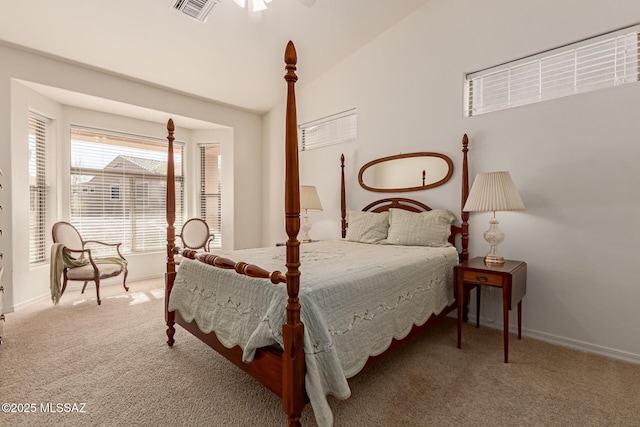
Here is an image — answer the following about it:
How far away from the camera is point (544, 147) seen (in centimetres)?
252

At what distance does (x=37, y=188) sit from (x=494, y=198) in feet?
16.5

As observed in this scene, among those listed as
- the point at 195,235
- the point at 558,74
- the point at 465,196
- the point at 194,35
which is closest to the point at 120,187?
the point at 195,235

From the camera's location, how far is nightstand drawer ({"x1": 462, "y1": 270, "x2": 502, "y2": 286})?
86.2 inches

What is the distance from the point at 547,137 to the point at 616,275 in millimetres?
1165

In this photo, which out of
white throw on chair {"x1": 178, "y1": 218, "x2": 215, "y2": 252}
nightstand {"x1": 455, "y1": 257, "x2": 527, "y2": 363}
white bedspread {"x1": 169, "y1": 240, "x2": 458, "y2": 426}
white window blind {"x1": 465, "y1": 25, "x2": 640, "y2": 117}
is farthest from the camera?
white throw on chair {"x1": 178, "y1": 218, "x2": 215, "y2": 252}

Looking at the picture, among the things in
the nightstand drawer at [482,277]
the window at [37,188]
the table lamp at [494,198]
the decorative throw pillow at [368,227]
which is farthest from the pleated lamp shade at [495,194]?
the window at [37,188]

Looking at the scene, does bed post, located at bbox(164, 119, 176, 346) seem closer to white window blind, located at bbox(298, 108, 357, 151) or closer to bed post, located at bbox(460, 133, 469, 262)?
white window blind, located at bbox(298, 108, 357, 151)

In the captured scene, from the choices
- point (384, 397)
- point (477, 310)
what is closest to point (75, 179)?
point (384, 397)

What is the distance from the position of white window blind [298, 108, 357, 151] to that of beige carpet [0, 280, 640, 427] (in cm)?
268

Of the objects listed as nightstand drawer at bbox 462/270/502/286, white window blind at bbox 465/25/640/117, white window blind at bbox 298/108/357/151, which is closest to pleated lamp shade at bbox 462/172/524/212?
nightstand drawer at bbox 462/270/502/286

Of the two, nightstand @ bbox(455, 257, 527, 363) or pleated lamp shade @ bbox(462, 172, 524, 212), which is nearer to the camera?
nightstand @ bbox(455, 257, 527, 363)

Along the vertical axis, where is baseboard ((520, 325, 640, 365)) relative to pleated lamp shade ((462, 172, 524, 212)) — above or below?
below

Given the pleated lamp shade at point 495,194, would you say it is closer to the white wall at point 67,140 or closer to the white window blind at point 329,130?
the white window blind at point 329,130

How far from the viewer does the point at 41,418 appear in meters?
1.57
